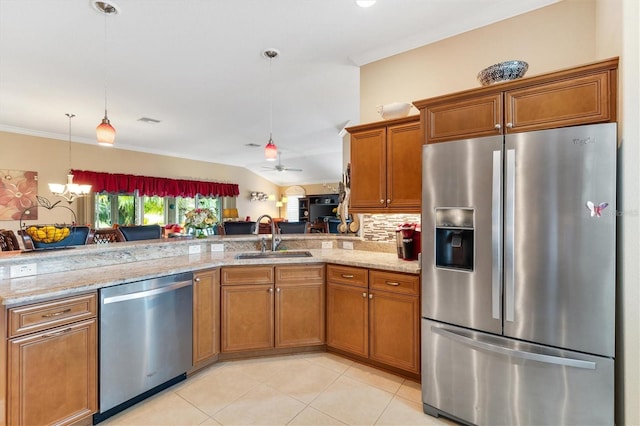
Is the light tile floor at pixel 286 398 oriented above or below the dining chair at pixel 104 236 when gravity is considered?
below

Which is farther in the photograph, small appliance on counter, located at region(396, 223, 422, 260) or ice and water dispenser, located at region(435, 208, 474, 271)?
small appliance on counter, located at region(396, 223, 422, 260)

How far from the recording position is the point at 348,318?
2.61 meters

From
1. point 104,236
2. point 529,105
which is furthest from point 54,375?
point 104,236

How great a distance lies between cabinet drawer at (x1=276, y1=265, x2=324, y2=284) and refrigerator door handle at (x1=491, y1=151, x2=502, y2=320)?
1.46 meters

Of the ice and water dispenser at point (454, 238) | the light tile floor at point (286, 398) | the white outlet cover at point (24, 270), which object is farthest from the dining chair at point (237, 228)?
the ice and water dispenser at point (454, 238)

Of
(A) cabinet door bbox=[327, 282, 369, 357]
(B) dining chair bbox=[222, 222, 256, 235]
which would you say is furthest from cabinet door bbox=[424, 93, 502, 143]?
(B) dining chair bbox=[222, 222, 256, 235]

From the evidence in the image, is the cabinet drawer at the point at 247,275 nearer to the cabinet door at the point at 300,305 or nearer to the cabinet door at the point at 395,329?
the cabinet door at the point at 300,305

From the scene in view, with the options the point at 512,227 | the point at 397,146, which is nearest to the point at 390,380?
the point at 512,227

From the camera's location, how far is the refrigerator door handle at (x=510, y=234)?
164 cm

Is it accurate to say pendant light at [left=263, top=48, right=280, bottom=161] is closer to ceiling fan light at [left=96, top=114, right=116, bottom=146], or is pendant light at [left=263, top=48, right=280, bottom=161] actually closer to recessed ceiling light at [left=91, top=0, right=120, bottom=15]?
recessed ceiling light at [left=91, top=0, right=120, bottom=15]

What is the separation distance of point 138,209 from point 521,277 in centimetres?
822

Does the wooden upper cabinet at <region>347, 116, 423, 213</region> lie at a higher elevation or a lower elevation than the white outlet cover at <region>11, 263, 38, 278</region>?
higher

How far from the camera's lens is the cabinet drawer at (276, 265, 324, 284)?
2.68m

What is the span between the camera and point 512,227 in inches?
64.9
